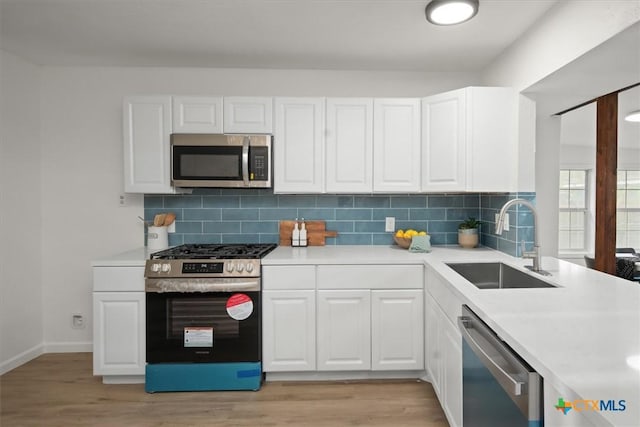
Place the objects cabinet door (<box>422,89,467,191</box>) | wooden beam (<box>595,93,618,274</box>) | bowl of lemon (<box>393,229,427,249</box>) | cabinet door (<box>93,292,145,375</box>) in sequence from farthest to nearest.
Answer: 1. bowl of lemon (<box>393,229,427,249</box>)
2. cabinet door (<box>422,89,467,191</box>)
3. cabinet door (<box>93,292,145,375</box>)
4. wooden beam (<box>595,93,618,274</box>)

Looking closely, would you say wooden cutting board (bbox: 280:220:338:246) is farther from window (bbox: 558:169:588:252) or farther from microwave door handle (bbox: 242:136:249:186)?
window (bbox: 558:169:588:252)

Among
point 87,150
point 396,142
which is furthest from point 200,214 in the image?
point 396,142

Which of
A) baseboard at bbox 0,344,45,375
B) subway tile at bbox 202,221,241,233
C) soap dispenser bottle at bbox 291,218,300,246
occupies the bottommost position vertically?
baseboard at bbox 0,344,45,375

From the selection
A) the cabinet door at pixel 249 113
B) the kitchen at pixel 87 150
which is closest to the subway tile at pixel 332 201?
the kitchen at pixel 87 150

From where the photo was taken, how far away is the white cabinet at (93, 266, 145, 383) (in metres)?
2.49

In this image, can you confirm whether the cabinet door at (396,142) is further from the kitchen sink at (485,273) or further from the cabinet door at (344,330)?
the cabinet door at (344,330)

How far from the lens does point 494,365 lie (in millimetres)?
1231

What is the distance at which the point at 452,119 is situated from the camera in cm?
266

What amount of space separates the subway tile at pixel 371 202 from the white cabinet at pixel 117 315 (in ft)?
5.68

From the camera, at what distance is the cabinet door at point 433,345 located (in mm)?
2195

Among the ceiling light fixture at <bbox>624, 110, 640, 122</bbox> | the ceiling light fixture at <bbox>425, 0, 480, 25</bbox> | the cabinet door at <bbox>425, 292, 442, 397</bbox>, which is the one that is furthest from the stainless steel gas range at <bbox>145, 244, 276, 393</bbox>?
the ceiling light fixture at <bbox>624, 110, 640, 122</bbox>

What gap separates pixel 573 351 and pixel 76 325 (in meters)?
3.49


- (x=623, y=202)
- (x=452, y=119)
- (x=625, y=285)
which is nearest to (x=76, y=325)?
(x=452, y=119)

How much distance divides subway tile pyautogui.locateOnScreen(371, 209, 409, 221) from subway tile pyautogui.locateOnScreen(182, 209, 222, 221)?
1.36m
